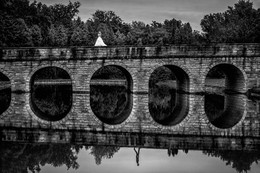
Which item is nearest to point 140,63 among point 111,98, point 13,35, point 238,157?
point 111,98

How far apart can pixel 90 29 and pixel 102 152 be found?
45.1 m

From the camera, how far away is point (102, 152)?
362 inches

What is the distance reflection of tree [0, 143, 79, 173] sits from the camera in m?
7.66

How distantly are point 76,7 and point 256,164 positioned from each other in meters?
61.4

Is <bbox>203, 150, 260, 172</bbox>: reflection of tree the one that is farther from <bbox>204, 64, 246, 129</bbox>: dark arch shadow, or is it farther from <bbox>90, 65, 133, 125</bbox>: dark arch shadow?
<bbox>90, 65, 133, 125</bbox>: dark arch shadow

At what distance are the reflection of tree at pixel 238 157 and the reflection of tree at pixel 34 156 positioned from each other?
3565mm

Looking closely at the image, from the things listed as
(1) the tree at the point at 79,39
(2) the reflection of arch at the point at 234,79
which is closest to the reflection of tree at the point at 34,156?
(2) the reflection of arch at the point at 234,79

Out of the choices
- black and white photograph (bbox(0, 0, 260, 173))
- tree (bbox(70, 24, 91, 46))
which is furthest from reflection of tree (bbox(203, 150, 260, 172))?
tree (bbox(70, 24, 91, 46))

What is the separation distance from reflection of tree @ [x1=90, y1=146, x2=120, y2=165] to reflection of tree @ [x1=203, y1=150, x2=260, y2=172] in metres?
2.45

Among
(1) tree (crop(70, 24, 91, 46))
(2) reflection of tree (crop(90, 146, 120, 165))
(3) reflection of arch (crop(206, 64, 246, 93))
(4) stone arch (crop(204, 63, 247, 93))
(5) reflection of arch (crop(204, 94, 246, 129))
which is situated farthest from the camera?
(1) tree (crop(70, 24, 91, 46))

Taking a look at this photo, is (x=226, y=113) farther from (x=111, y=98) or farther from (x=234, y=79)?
(x=111, y=98)

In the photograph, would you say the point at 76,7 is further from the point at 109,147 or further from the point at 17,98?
the point at 109,147

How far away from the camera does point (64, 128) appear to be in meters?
12.5

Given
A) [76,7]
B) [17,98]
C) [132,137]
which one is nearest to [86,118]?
[132,137]
